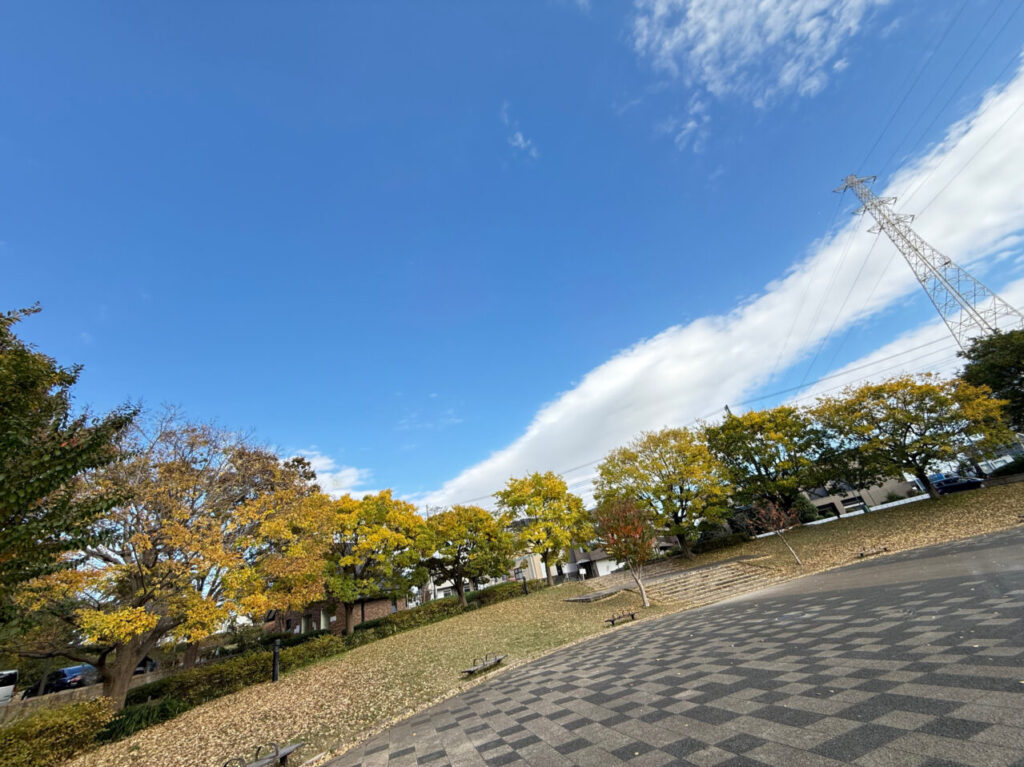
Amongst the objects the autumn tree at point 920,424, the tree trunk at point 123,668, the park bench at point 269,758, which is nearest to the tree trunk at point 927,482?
the autumn tree at point 920,424

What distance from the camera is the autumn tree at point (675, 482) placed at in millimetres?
27906

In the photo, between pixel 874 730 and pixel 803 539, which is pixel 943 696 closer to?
pixel 874 730

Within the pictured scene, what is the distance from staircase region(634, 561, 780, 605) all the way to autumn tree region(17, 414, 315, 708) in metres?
19.0

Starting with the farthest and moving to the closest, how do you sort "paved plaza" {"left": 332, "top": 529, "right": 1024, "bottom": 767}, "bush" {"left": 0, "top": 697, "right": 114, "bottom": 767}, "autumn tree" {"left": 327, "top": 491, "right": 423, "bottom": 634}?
"autumn tree" {"left": 327, "top": 491, "right": 423, "bottom": 634} → "bush" {"left": 0, "top": 697, "right": 114, "bottom": 767} → "paved plaza" {"left": 332, "top": 529, "right": 1024, "bottom": 767}

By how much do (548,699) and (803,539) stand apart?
26438mm

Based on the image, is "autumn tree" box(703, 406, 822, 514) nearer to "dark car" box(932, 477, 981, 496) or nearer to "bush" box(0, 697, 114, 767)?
"dark car" box(932, 477, 981, 496)

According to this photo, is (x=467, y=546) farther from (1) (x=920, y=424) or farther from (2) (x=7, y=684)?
(1) (x=920, y=424)

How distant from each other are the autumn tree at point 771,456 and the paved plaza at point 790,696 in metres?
19.0

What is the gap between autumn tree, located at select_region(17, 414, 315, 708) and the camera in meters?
12.1

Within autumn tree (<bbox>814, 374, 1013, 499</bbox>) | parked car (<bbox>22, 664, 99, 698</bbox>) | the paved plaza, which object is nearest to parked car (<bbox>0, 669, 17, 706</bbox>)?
parked car (<bbox>22, 664, 99, 698</bbox>)

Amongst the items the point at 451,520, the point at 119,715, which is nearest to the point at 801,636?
the point at 119,715

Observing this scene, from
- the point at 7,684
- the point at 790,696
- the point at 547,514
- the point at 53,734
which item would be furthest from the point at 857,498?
the point at 7,684

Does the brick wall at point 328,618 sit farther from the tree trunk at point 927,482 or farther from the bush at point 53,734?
the tree trunk at point 927,482

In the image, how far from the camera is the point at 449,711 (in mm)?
8977
